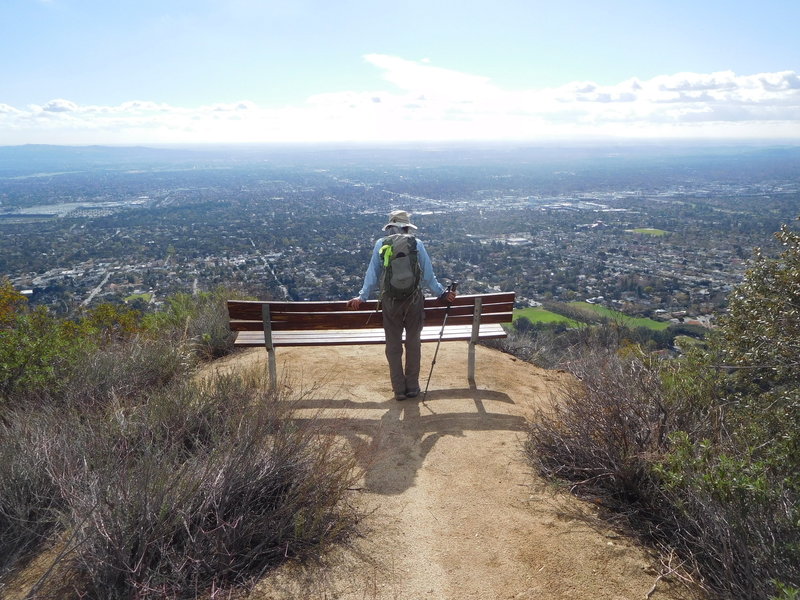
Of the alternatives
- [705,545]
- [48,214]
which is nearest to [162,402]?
[705,545]

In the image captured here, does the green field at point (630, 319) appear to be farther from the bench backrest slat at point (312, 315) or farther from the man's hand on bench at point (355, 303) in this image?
the man's hand on bench at point (355, 303)

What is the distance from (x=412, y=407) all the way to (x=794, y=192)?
217 ft

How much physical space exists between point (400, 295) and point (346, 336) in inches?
41.6

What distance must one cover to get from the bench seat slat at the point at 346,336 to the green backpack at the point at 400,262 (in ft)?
3.11

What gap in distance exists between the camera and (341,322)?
4.73 m

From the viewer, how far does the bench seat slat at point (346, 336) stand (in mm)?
4783

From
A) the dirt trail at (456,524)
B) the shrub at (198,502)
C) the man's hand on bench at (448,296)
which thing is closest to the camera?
the shrub at (198,502)

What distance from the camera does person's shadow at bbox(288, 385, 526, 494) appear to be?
3.37 metres

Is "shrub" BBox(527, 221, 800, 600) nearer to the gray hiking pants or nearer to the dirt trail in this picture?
the dirt trail

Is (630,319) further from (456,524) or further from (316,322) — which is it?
(456,524)

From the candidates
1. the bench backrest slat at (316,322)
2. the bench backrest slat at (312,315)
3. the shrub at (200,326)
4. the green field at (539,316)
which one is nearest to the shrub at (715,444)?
the bench backrest slat at (312,315)

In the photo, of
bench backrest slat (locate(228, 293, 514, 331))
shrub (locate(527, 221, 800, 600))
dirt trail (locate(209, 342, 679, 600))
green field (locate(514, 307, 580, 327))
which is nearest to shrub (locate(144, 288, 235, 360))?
bench backrest slat (locate(228, 293, 514, 331))

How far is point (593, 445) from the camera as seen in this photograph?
306cm

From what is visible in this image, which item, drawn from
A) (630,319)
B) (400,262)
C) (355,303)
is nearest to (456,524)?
Result: (400,262)
